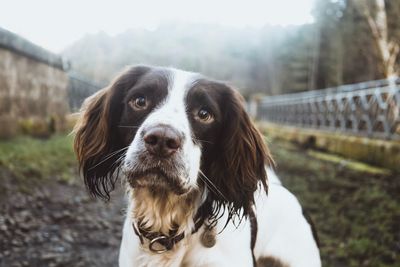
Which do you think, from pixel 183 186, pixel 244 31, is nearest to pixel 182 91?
pixel 183 186

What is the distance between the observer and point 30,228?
3320 mm

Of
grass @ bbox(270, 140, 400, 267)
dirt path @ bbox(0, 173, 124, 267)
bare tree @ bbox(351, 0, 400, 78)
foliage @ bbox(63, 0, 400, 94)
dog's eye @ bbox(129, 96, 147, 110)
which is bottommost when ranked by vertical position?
grass @ bbox(270, 140, 400, 267)

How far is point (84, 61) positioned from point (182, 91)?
1323 inches

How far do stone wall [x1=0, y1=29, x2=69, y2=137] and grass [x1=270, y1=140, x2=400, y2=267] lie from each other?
366 cm

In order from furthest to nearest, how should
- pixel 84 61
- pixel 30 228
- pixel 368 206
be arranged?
1. pixel 84 61
2. pixel 368 206
3. pixel 30 228

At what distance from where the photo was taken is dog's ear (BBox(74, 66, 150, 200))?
88.7 inches

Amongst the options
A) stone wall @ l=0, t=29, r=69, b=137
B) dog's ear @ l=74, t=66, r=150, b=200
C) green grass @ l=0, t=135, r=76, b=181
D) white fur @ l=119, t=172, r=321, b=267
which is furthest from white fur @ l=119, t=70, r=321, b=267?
stone wall @ l=0, t=29, r=69, b=137

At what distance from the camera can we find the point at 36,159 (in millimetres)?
4914

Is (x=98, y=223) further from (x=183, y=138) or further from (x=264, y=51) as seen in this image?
(x=264, y=51)

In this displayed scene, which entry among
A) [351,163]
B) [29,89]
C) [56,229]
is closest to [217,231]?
[56,229]

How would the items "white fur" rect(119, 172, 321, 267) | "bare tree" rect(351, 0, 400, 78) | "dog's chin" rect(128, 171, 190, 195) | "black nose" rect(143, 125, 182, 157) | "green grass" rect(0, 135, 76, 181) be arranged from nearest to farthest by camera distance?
1. "black nose" rect(143, 125, 182, 157)
2. "dog's chin" rect(128, 171, 190, 195)
3. "white fur" rect(119, 172, 321, 267)
4. "green grass" rect(0, 135, 76, 181)
5. "bare tree" rect(351, 0, 400, 78)

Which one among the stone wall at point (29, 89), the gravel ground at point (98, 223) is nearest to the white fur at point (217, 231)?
the gravel ground at point (98, 223)

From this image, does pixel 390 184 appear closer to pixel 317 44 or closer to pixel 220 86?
pixel 220 86

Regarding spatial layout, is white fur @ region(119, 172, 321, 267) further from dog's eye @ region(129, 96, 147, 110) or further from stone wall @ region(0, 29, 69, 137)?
stone wall @ region(0, 29, 69, 137)
